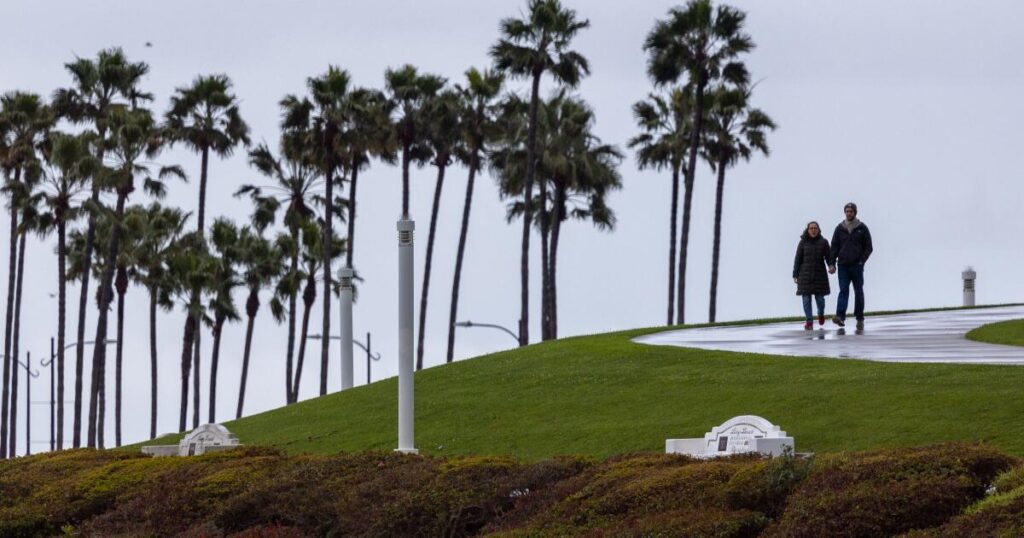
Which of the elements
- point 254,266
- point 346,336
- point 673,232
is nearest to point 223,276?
point 254,266

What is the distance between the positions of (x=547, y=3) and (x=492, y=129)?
8.15 metres

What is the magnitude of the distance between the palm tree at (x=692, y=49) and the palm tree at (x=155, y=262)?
77.2 ft

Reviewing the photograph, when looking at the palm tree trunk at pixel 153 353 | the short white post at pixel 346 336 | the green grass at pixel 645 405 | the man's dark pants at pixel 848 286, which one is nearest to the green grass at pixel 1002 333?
the man's dark pants at pixel 848 286

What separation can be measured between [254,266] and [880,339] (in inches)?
1893

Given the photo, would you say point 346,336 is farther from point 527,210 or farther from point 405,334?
point 527,210

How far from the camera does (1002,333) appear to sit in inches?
1188

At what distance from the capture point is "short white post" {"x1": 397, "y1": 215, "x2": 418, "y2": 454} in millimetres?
21078

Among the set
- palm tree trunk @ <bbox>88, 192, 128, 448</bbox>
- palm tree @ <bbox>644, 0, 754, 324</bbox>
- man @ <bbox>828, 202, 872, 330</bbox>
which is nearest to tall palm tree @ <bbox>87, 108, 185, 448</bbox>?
palm tree trunk @ <bbox>88, 192, 128, 448</bbox>

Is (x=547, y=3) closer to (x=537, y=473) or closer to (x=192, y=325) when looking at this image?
(x=192, y=325)

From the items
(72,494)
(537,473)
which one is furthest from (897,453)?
(72,494)

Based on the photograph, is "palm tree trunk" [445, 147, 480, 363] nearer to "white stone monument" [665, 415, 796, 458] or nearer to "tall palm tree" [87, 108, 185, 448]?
"tall palm tree" [87, 108, 185, 448]

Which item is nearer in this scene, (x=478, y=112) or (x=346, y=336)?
(x=346, y=336)

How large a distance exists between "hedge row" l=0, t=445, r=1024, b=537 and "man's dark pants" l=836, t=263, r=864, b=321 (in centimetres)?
1320

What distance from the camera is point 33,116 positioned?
67.4m
